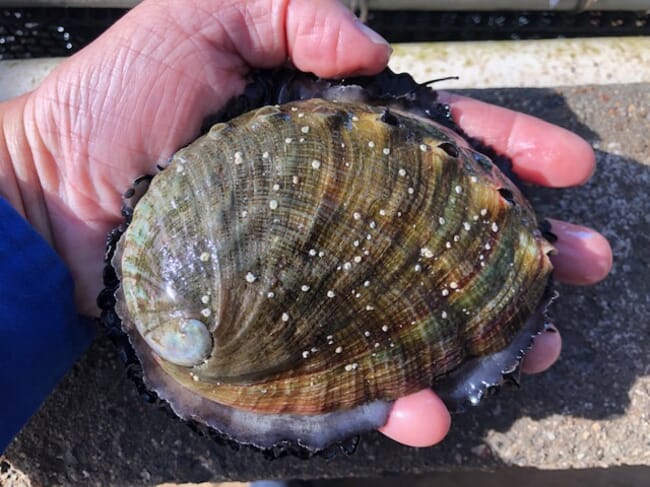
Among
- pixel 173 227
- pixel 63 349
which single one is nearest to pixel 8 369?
pixel 63 349

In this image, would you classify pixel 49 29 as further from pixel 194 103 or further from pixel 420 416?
pixel 420 416

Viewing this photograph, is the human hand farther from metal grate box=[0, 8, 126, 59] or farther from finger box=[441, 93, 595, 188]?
metal grate box=[0, 8, 126, 59]

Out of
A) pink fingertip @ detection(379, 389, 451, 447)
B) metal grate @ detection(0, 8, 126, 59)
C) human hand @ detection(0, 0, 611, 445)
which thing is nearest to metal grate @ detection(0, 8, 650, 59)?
metal grate @ detection(0, 8, 126, 59)

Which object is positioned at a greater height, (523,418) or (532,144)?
(532,144)

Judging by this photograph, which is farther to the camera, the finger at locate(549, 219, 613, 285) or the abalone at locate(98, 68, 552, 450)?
the finger at locate(549, 219, 613, 285)

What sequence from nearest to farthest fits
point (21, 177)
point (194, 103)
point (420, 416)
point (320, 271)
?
point (320, 271)
point (420, 416)
point (194, 103)
point (21, 177)

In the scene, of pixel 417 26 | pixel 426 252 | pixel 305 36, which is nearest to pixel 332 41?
pixel 305 36

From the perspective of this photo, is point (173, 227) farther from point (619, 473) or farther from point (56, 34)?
point (619, 473)

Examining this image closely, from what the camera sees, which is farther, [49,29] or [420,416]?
[49,29]
